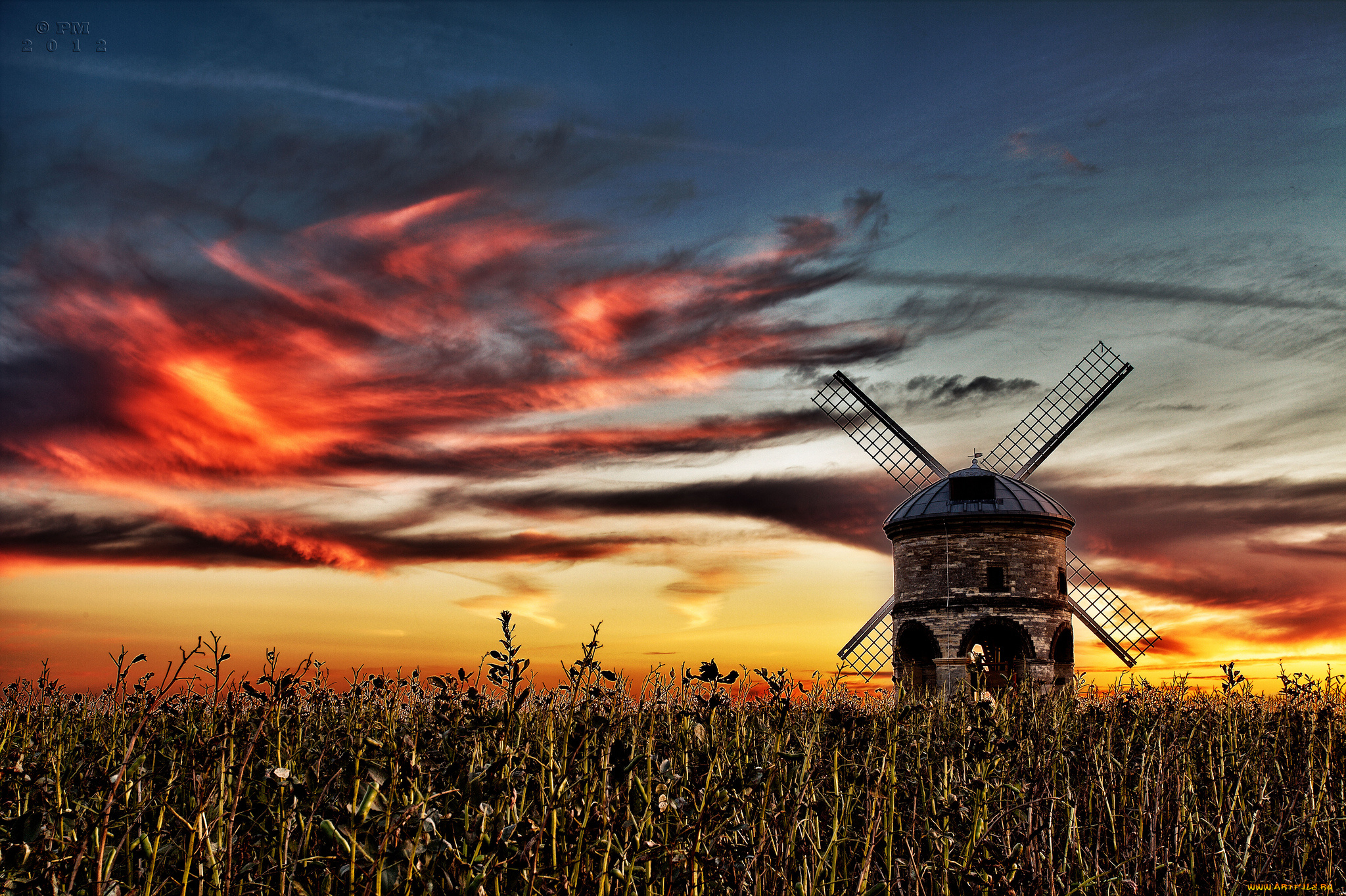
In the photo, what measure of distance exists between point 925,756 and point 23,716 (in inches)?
321

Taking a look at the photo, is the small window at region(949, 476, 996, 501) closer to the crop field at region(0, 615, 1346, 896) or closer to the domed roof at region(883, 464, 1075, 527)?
the domed roof at region(883, 464, 1075, 527)

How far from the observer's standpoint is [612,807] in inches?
143

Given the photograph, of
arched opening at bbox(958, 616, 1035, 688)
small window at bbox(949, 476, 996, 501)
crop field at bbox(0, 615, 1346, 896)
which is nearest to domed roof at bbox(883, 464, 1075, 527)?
small window at bbox(949, 476, 996, 501)

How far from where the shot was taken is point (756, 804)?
4586 mm

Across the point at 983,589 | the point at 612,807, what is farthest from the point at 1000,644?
the point at 612,807

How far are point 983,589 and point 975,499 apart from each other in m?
2.38

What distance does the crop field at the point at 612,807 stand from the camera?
3109mm

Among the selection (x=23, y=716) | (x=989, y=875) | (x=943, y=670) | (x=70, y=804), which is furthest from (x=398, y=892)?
(x=943, y=670)

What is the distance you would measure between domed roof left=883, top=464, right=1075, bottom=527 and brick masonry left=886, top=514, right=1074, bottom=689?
0.22 meters

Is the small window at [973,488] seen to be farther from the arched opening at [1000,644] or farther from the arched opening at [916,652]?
the arched opening at [916,652]

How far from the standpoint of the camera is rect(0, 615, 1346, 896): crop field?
3.11 metres

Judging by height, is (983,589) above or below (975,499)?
below

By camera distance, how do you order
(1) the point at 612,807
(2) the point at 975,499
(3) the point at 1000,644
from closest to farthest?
1. (1) the point at 612,807
2. (2) the point at 975,499
3. (3) the point at 1000,644

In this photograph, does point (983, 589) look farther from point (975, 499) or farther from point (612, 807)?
point (612, 807)
